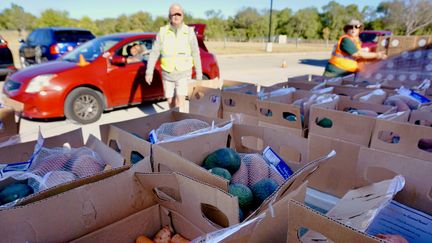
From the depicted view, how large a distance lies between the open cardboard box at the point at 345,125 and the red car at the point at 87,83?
367 cm

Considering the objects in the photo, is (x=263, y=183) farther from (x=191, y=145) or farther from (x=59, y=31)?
(x=59, y=31)

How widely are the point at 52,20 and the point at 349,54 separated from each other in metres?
42.6

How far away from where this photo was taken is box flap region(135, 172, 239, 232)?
100cm

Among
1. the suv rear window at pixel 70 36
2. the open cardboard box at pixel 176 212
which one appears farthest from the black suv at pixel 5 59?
the open cardboard box at pixel 176 212

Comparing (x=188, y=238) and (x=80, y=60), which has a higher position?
(x=80, y=60)

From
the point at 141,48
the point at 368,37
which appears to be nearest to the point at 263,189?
the point at 141,48

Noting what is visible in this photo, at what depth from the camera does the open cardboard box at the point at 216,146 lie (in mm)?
1373

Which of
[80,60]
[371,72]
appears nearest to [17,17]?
[80,60]

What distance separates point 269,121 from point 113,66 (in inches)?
134

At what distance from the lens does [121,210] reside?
46.8 inches

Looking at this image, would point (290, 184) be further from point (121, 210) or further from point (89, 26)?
point (89, 26)

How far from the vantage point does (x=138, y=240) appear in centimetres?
128

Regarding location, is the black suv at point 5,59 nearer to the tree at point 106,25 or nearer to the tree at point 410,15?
the tree at point 410,15

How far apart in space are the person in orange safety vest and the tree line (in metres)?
27.6
